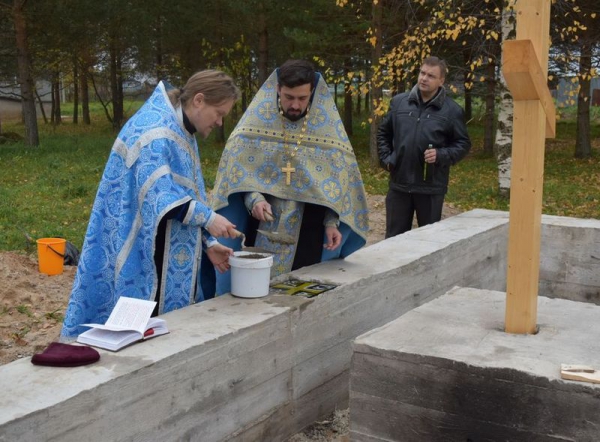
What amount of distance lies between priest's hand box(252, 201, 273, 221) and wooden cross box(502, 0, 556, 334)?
1244 mm

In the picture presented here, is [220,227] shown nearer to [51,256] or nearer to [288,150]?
[288,150]

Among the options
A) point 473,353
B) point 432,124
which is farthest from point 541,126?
point 432,124

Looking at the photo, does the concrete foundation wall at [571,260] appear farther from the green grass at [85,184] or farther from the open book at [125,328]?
the green grass at [85,184]

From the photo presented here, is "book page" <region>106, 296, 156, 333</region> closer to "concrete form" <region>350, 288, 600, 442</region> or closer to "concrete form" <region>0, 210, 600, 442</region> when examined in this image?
"concrete form" <region>0, 210, 600, 442</region>

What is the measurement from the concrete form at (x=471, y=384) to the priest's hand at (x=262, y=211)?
87 cm

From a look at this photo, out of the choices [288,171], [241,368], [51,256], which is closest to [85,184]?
[51,256]

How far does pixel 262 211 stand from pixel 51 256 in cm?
378

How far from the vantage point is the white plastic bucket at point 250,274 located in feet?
12.6

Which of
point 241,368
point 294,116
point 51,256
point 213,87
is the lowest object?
point 51,256

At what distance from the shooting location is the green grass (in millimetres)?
9789

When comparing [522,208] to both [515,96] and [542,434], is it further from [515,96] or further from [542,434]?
[542,434]

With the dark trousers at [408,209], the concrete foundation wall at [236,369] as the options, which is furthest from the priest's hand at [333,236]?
the dark trousers at [408,209]

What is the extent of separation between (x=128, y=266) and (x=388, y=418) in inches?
53.1

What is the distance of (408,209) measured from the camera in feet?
20.7
